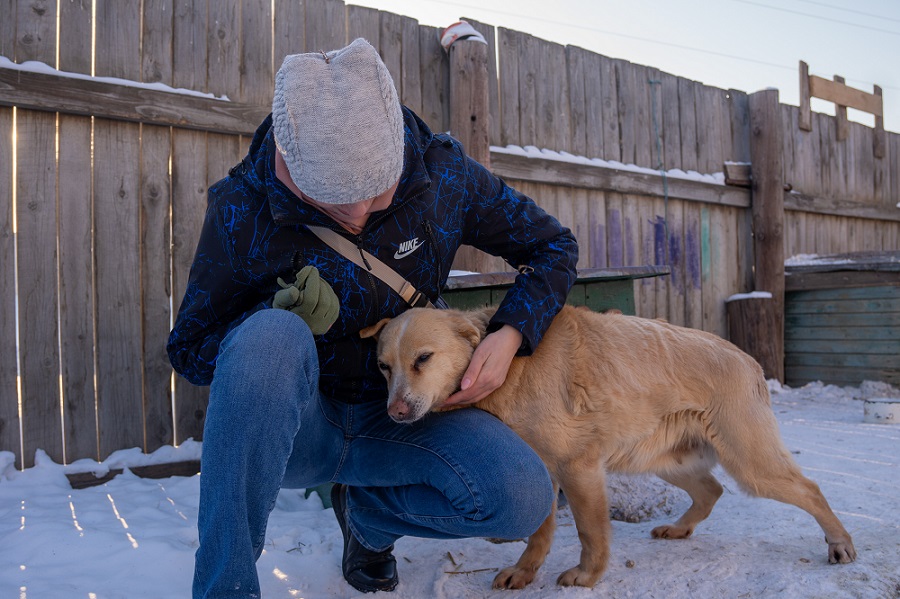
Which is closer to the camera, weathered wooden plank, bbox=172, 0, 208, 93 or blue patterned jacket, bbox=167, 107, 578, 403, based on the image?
blue patterned jacket, bbox=167, 107, 578, 403

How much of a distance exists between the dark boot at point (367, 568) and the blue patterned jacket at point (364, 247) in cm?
60

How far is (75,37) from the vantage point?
399cm

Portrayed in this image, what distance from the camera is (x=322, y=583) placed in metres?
2.65

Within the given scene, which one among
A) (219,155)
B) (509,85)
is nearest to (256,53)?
(219,155)

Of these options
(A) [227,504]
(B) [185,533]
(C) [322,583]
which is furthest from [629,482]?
(A) [227,504]

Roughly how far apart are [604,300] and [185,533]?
2989 millimetres

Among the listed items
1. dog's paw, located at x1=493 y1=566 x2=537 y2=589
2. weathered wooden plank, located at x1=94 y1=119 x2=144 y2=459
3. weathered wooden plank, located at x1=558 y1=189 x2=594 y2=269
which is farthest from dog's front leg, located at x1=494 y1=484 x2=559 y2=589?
weathered wooden plank, located at x1=558 y1=189 x2=594 y2=269

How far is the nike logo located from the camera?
8.18 ft

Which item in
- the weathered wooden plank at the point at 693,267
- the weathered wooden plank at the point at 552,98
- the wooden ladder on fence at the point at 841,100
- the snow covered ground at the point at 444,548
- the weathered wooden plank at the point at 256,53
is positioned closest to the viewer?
the snow covered ground at the point at 444,548

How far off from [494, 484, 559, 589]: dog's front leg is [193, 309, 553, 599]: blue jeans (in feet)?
1.35

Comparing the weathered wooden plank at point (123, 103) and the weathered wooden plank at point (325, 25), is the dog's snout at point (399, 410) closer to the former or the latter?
the weathered wooden plank at point (123, 103)

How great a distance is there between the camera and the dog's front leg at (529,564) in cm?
265

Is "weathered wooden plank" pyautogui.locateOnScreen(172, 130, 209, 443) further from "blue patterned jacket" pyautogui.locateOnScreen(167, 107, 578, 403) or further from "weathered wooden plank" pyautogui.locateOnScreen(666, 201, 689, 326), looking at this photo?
"weathered wooden plank" pyautogui.locateOnScreen(666, 201, 689, 326)

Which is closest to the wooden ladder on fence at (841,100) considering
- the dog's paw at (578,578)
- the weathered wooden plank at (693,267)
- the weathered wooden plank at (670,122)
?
the weathered wooden plank at (670,122)
